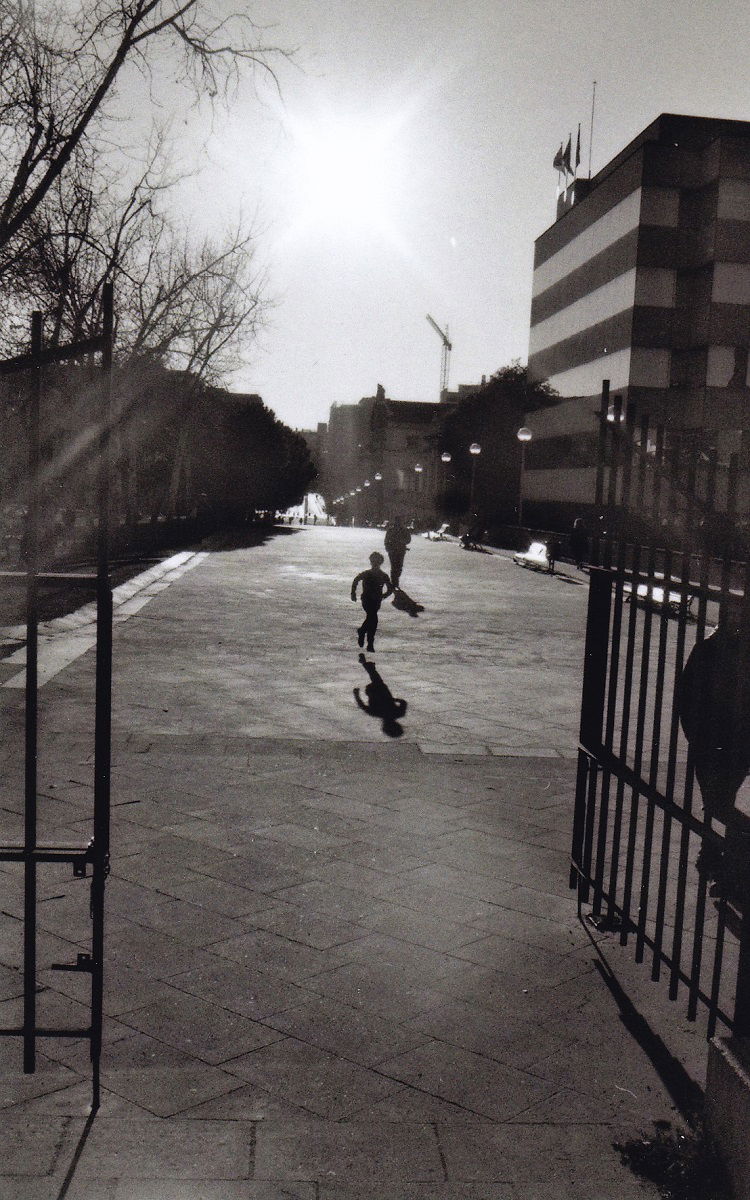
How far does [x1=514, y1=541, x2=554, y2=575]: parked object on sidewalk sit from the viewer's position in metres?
31.4

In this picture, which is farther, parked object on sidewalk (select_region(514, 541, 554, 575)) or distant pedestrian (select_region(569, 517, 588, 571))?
parked object on sidewalk (select_region(514, 541, 554, 575))

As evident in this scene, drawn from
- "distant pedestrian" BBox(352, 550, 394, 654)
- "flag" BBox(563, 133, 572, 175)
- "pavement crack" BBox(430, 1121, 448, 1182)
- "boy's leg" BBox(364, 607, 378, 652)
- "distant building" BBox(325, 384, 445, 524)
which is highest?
"flag" BBox(563, 133, 572, 175)

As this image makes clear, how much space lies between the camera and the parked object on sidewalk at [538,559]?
31.4 m

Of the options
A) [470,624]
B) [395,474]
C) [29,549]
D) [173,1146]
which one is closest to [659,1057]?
[173,1146]

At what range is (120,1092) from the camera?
3146mm

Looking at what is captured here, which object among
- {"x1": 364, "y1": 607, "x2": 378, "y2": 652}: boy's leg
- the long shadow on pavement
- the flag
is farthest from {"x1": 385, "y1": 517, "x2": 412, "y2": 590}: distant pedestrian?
the flag

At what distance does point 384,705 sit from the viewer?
987cm

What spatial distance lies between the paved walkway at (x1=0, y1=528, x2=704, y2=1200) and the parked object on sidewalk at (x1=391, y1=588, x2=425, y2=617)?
9627mm

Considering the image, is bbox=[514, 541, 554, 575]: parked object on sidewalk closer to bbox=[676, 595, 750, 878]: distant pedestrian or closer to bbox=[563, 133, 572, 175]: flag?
bbox=[676, 595, 750, 878]: distant pedestrian

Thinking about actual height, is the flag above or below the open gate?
above

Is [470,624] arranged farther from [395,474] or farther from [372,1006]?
[395,474]

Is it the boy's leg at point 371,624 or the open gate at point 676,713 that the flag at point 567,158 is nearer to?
the boy's leg at point 371,624

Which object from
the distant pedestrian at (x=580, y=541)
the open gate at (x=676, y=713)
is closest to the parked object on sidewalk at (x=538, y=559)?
the distant pedestrian at (x=580, y=541)

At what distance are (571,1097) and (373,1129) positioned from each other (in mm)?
626
